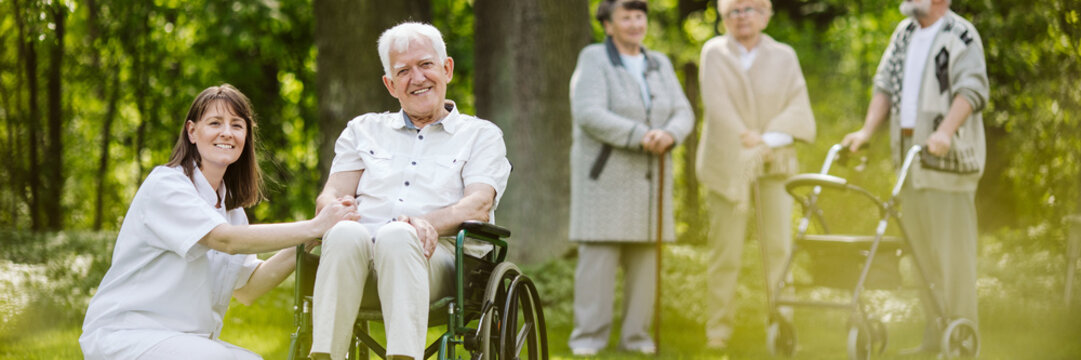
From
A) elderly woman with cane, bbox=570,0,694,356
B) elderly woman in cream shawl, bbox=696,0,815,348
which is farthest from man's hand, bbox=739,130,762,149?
elderly woman with cane, bbox=570,0,694,356

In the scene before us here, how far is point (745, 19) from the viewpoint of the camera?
19.9 ft

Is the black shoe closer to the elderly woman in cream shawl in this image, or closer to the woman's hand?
the elderly woman in cream shawl

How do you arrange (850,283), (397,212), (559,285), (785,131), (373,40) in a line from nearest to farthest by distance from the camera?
(397,212), (850,283), (785,131), (559,285), (373,40)

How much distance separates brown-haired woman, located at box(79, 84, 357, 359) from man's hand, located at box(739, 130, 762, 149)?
3.11 m

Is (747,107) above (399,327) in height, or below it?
above

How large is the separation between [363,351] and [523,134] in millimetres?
4151

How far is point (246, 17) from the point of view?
1100cm

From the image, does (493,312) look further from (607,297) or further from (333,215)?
(607,297)

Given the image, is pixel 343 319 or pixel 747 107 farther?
pixel 747 107

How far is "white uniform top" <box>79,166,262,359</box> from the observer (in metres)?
3.04

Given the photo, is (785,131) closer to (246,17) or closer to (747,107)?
(747,107)

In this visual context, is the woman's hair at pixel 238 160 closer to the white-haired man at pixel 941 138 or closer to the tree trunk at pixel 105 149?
the white-haired man at pixel 941 138

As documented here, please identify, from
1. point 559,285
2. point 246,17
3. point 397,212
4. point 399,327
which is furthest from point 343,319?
point 246,17

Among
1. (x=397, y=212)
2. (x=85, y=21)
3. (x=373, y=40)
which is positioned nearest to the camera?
(x=397, y=212)
